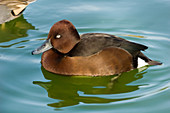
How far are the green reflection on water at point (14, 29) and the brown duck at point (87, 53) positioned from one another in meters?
1.74

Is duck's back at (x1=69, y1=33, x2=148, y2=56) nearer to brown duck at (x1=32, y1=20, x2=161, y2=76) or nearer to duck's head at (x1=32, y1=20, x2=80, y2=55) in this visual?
brown duck at (x1=32, y1=20, x2=161, y2=76)

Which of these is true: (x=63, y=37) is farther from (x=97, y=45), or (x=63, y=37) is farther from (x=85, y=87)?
(x=85, y=87)

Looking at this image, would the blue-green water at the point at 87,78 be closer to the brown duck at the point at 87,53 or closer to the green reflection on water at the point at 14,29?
the green reflection on water at the point at 14,29

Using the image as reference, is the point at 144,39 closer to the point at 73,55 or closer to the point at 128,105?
the point at 73,55

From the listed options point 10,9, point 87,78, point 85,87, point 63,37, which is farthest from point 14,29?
point 85,87

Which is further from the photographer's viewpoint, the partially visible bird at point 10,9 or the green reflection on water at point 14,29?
the partially visible bird at point 10,9

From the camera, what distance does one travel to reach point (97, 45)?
→ 18.4 feet

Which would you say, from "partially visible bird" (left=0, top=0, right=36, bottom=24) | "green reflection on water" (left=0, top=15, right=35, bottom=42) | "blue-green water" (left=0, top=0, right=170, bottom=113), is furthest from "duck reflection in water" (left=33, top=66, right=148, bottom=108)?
"partially visible bird" (left=0, top=0, right=36, bottom=24)

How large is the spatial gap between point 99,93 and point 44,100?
32.0 inches

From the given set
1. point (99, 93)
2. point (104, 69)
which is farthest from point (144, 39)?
point (99, 93)

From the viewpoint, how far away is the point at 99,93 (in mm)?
5180

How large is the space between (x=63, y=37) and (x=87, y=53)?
52cm

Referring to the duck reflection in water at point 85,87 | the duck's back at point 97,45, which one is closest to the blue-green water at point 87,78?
the duck reflection in water at point 85,87

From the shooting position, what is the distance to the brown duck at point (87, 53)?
5.57 metres
